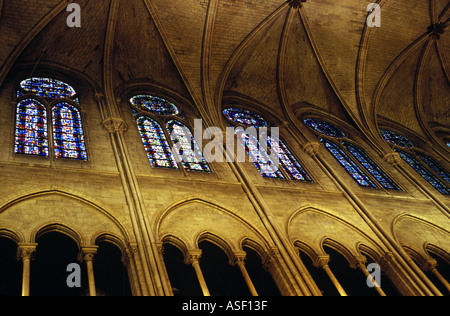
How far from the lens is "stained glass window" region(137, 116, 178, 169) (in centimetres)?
1166

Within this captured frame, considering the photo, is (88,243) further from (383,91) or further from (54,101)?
(383,91)

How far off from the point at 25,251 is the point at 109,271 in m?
2.19

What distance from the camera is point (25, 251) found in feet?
25.5

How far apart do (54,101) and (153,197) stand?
15.8ft

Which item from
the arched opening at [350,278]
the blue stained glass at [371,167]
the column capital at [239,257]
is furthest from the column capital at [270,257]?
the blue stained glass at [371,167]

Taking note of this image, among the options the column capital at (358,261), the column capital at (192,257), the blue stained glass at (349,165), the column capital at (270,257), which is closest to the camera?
the column capital at (192,257)

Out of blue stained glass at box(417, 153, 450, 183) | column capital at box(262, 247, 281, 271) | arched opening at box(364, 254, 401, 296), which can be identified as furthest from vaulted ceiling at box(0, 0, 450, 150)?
arched opening at box(364, 254, 401, 296)

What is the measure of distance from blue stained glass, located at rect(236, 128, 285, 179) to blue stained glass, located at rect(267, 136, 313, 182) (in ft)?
1.26

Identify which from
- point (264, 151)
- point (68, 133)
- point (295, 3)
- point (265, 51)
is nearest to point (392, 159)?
point (264, 151)

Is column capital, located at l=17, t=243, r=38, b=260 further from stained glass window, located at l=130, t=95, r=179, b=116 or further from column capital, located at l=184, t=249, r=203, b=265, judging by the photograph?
stained glass window, located at l=130, t=95, r=179, b=116

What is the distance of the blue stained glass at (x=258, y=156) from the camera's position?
12680 millimetres

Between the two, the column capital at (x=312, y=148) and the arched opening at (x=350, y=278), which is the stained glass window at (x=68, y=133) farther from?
the column capital at (x=312, y=148)

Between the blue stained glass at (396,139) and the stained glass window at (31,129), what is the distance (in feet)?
38.2

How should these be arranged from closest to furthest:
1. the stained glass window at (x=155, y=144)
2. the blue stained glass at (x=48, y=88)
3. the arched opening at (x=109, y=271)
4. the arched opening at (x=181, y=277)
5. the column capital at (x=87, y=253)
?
the column capital at (x=87, y=253) → the arched opening at (x=109, y=271) → the arched opening at (x=181, y=277) → the stained glass window at (x=155, y=144) → the blue stained glass at (x=48, y=88)
